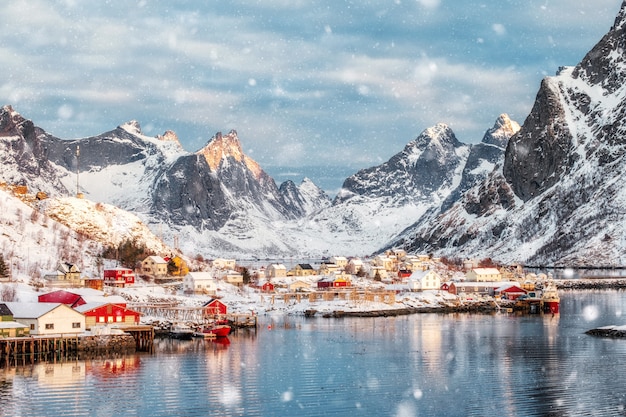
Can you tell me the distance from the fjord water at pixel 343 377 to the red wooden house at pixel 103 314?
6.30 m

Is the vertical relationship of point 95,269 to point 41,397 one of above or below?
above

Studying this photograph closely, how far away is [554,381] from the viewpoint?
62.6 metres

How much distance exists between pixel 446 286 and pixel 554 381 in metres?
96.3

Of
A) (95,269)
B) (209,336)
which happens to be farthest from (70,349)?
A: (95,269)

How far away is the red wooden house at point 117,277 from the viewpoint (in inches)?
4828

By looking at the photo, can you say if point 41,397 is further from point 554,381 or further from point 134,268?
point 134,268

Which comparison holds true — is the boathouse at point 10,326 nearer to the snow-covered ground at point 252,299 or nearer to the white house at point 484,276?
the snow-covered ground at point 252,299

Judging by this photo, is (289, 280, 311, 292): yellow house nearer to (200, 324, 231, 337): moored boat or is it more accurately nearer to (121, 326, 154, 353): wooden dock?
(200, 324, 231, 337): moored boat

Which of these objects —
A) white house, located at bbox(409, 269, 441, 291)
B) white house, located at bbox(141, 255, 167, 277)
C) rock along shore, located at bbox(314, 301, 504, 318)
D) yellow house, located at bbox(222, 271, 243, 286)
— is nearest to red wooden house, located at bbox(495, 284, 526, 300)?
rock along shore, located at bbox(314, 301, 504, 318)

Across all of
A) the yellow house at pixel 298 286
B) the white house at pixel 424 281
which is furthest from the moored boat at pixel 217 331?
the white house at pixel 424 281

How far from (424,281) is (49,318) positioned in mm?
87298

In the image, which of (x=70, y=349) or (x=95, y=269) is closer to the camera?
(x=70, y=349)

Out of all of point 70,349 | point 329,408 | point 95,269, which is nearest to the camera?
point 329,408

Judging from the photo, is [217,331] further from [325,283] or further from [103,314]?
[325,283]
